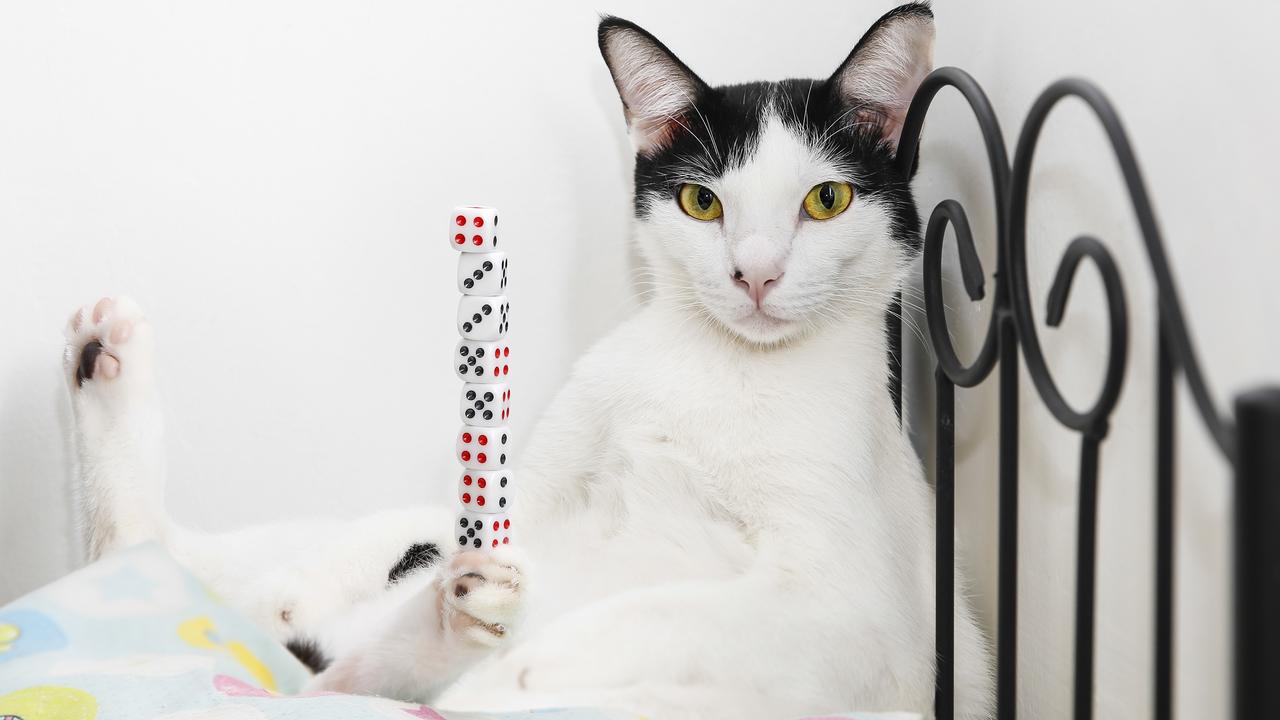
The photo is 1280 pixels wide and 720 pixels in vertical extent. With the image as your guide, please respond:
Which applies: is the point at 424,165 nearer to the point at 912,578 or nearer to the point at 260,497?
the point at 260,497

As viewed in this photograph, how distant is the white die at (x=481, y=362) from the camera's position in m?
0.83

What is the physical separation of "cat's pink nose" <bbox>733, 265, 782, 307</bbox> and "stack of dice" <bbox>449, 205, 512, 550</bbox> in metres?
0.26

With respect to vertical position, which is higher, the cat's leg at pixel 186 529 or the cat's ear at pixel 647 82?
the cat's ear at pixel 647 82

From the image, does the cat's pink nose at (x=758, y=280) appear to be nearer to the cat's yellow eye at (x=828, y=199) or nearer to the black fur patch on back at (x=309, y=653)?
the cat's yellow eye at (x=828, y=199)

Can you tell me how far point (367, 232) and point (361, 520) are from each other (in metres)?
0.36

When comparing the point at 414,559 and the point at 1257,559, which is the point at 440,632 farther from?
the point at 1257,559

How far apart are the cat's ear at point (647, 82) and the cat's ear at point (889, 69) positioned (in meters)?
0.16

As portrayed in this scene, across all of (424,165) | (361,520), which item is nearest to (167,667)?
(361,520)

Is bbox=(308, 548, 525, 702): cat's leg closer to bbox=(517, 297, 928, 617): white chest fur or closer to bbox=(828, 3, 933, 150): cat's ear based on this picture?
bbox=(517, 297, 928, 617): white chest fur

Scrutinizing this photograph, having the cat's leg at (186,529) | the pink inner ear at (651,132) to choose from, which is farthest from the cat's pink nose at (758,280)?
the cat's leg at (186,529)

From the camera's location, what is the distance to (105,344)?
40.9 inches

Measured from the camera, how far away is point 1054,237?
846 millimetres

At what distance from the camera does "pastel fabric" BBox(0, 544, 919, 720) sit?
784mm

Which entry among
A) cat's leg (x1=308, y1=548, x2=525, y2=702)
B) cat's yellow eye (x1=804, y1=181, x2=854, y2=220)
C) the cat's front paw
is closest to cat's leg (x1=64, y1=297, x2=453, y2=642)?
cat's leg (x1=308, y1=548, x2=525, y2=702)
